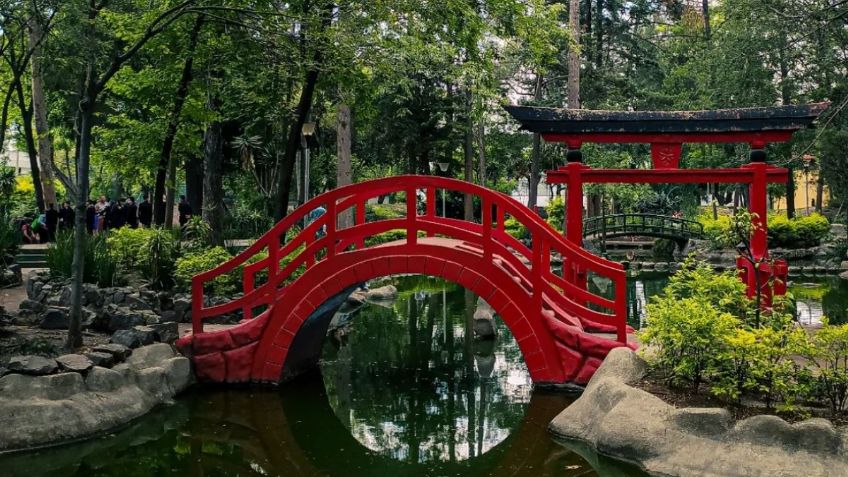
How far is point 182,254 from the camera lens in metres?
14.7

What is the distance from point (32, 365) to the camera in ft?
28.3

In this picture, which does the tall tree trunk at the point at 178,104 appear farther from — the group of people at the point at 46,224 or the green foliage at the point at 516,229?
the green foliage at the point at 516,229

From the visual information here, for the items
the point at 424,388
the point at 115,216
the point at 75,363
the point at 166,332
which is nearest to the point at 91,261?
the point at 166,332

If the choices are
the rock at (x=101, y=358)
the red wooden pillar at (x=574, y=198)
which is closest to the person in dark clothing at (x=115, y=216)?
the rock at (x=101, y=358)

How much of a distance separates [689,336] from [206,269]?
858 cm

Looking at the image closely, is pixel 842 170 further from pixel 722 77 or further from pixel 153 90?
pixel 153 90

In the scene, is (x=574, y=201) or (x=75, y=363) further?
(x=574, y=201)

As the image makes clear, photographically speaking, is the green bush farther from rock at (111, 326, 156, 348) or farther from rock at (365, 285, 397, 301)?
rock at (365, 285, 397, 301)

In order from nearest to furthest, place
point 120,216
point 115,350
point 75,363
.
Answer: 1. point 75,363
2. point 115,350
3. point 120,216

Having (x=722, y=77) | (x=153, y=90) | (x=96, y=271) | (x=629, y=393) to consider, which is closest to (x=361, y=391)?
(x=629, y=393)

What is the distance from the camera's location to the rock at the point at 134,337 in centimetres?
1017

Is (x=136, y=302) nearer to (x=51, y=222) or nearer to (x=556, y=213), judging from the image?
(x=51, y=222)

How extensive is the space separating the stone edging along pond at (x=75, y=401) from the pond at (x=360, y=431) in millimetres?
177

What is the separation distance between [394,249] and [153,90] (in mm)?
7742
